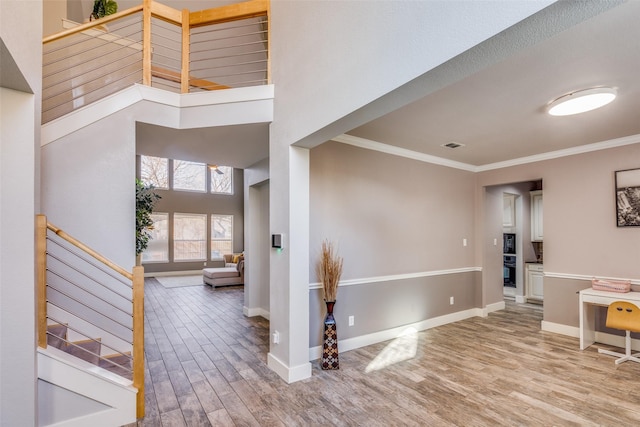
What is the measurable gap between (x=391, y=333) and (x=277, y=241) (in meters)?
2.16

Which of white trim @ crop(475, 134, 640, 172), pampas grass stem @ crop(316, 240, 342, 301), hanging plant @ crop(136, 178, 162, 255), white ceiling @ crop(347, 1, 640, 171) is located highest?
white ceiling @ crop(347, 1, 640, 171)

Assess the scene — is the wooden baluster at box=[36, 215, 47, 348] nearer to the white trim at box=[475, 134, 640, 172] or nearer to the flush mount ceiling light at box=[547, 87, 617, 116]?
the flush mount ceiling light at box=[547, 87, 617, 116]

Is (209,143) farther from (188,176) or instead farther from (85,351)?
(188,176)

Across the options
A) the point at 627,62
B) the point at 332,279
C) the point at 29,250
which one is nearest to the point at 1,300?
the point at 29,250

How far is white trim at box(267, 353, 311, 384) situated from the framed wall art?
427cm

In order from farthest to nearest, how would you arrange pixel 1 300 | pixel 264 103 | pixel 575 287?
pixel 575 287
pixel 264 103
pixel 1 300

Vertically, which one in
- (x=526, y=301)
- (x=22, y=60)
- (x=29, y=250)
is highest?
(x=22, y=60)

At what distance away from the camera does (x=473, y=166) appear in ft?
17.7

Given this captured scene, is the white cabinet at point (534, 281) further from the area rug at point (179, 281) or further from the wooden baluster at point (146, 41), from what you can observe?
the area rug at point (179, 281)

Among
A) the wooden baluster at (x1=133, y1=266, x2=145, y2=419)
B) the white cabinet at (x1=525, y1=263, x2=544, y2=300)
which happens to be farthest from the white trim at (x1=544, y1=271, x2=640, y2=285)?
the wooden baluster at (x1=133, y1=266, x2=145, y2=419)

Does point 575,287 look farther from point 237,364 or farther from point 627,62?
point 237,364

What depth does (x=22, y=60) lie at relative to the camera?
1710 mm

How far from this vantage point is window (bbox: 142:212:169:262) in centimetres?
993

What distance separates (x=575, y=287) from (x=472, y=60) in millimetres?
4413
